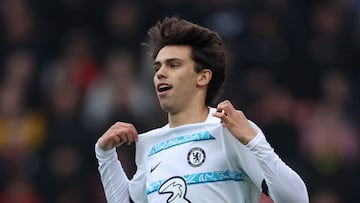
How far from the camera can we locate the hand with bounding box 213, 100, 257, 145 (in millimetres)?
7902

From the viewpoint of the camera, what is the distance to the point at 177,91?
8.34m

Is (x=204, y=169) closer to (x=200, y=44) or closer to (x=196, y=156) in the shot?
(x=196, y=156)

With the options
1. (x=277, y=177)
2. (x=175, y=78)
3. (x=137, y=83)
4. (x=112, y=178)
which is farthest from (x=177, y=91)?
(x=137, y=83)

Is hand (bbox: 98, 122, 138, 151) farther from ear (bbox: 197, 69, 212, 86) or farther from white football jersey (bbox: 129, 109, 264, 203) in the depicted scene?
ear (bbox: 197, 69, 212, 86)

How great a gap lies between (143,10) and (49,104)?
5.90 ft

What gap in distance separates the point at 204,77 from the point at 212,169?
619mm

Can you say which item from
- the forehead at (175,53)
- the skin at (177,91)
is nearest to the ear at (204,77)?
the skin at (177,91)

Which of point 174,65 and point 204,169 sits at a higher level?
point 174,65

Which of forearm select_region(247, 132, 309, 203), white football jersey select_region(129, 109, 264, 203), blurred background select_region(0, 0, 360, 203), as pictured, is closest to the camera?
forearm select_region(247, 132, 309, 203)

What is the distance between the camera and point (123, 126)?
8500mm

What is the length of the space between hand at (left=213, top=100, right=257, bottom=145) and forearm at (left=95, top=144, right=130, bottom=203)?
3.05ft

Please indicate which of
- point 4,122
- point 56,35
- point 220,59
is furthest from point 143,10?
point 220,59

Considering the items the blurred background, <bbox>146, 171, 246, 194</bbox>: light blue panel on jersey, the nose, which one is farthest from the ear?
the blurred background

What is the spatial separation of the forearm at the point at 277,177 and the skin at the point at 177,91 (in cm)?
63
